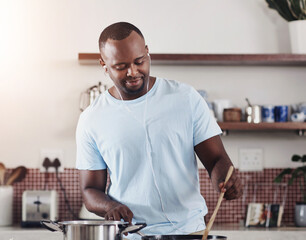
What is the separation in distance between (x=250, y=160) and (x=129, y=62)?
6.05 ft

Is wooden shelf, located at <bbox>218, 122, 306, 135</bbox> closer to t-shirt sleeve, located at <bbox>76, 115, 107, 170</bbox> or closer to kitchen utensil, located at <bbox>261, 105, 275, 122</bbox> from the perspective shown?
kitchen utensil, located at <bbox>261, 105, 275, 122</bbox>

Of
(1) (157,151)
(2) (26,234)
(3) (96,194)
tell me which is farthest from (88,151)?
(2) (26,234)

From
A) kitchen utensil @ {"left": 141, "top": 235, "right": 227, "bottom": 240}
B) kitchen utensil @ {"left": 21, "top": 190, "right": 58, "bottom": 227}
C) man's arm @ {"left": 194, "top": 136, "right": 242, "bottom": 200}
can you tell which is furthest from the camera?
kitchen utensil @ {"left": 21, "top": 190, "right": 58, "bottom": 227}

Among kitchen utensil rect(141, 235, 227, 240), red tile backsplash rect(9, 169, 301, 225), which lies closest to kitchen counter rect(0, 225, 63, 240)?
red tile backsplash rect(9, 169, 301, 225)

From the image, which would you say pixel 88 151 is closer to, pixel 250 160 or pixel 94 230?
pixel 94 230

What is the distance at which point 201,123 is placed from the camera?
6.28 ft

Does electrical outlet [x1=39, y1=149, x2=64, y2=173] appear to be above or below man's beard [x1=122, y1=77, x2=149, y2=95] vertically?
below

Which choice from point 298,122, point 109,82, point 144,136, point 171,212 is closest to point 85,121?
point 144,136

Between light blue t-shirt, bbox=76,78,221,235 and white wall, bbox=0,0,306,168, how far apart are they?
5.12ft

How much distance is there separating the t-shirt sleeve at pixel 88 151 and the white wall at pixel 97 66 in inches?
57.7

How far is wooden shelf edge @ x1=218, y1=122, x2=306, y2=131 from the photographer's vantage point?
3.29 m

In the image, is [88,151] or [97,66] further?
[97,66]

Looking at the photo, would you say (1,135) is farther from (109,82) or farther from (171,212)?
(171,212)

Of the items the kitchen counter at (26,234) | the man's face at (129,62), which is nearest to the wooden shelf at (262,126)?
the kitchen counter at (26,234)
